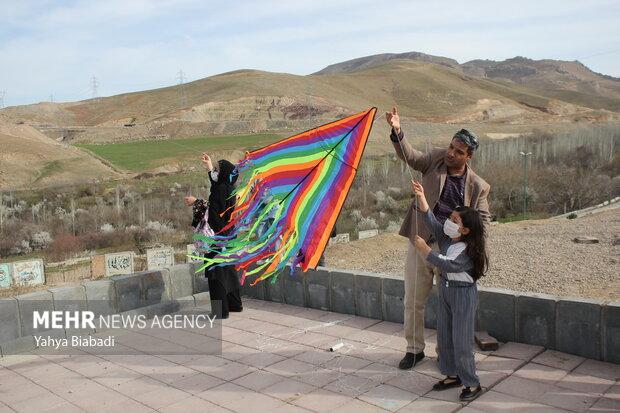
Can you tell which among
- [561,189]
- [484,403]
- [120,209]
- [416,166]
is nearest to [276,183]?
[416,166]

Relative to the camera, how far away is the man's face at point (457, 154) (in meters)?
4.64

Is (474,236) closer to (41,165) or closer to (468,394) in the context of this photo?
(468,394)

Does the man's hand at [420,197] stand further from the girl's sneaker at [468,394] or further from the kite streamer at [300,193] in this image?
the girl's sneaker at [468,394]

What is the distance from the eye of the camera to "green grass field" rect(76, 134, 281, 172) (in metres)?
43.6

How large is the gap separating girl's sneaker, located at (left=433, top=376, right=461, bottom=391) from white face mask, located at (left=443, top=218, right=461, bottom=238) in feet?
Result: 3.93

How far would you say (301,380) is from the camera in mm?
5113

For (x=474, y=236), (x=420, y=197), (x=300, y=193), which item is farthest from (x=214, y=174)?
(x=474, y=236)

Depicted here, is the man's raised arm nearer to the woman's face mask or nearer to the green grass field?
the woman's face mask

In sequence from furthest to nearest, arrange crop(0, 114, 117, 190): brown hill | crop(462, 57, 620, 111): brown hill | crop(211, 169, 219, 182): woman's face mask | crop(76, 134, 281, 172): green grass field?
1. crop(462, 57, 620, 111): brown hill
2. crop(76, 134, 281, 172): green grass field
3. crop(0, 114, 117, 190): brown hill
4. crop(211, 169, 219, 182): woman's face mask

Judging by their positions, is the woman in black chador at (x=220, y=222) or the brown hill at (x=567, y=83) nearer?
the woman in black chador at (x=220, y=222)

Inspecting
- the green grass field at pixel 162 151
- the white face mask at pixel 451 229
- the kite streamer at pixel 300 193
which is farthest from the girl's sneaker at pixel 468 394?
the green grass field at pixel 162 151

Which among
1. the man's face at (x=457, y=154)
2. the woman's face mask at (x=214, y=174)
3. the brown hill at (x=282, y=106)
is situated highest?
the brown hill at (x=282, y=106)

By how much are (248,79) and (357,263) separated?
80121 mm

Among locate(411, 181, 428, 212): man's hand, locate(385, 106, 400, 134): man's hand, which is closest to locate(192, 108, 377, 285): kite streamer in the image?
locate(385, 106, 400, 134): man's hand
